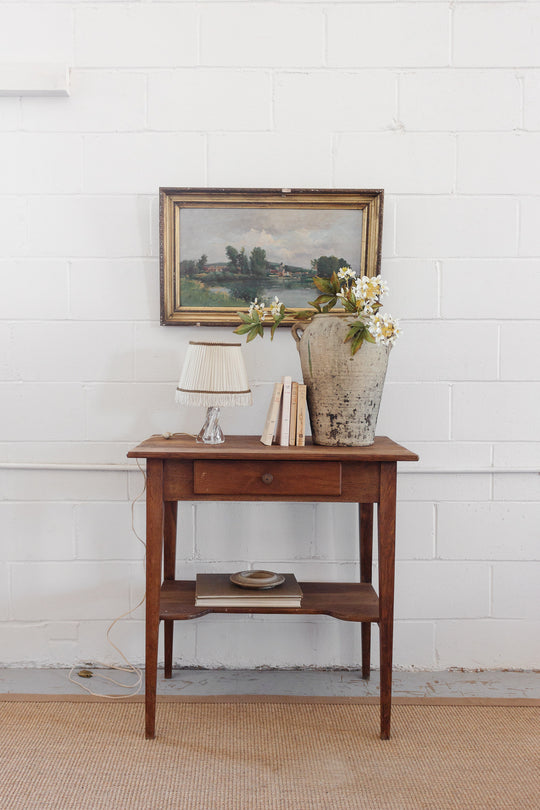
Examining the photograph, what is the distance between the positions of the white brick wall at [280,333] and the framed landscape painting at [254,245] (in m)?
0.07

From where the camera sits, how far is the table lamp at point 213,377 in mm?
1889

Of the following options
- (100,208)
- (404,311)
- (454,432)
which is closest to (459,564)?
(454,432)

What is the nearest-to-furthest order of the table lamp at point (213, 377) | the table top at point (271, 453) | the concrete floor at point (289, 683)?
the table top at point (271, 453), the table lamp at point (213, 377), the concrete floor at point (289, 683)

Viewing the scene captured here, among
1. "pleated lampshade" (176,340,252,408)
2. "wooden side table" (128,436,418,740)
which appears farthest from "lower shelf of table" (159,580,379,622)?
"pleated lampshade" (176,340,252,408)

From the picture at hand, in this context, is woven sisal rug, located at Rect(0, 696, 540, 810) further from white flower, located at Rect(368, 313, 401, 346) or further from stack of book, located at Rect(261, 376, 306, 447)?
white flower, located at Rect(368, 313, 401, 346)

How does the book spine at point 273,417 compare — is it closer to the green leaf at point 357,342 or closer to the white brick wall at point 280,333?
the green leaf at point 357,342

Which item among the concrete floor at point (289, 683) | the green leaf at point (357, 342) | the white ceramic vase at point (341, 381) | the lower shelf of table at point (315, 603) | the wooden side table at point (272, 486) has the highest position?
the green leaf at point (357, 342)

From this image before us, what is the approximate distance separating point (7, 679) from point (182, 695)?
64cm

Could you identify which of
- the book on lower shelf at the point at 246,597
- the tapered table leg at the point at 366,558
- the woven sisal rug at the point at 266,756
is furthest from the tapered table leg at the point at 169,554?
the tapered table leg at the point at 366,558

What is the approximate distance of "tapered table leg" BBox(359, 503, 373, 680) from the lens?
2.18 meters

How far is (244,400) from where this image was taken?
1925 mm

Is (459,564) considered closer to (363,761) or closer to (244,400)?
(363,761)

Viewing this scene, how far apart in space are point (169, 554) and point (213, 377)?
27.7 inches

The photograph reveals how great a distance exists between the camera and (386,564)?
1840mm
